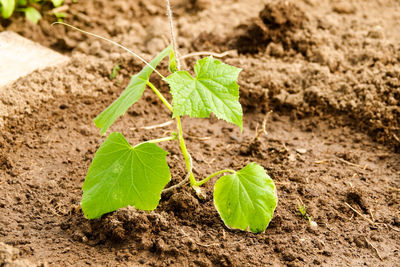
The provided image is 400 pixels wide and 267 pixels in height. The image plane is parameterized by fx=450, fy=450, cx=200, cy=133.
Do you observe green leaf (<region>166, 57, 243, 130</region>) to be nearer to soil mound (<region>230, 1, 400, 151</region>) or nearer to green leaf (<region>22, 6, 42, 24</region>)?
soil mound (<region>230, 1, 400, 151</region>)

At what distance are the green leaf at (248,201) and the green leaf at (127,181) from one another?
0.96 ft

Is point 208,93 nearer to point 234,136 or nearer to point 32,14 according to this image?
point 234,136

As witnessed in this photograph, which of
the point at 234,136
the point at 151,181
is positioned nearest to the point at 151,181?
the point at 151,181

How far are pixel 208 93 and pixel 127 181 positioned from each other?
1.80 ft

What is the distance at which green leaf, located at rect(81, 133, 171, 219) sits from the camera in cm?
205

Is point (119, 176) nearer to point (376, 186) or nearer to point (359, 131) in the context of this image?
point (376, 186)

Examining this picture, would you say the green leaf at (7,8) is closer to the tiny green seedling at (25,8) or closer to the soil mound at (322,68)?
the tiny green seedling at (25,8)

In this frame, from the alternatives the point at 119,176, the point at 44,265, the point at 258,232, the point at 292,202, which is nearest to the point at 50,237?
the point at 44,265

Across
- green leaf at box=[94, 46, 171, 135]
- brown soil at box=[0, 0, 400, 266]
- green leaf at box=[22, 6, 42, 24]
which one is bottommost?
brown soil at box=[0, 0, 400, 266]

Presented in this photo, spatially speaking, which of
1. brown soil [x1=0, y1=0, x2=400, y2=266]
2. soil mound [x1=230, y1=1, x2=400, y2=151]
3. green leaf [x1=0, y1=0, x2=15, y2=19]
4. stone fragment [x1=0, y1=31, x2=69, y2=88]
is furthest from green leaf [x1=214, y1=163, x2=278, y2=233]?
green leaf [x1=0, y1=0, x2=15, y2=19]

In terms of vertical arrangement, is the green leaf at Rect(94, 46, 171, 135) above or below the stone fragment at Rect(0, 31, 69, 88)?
above

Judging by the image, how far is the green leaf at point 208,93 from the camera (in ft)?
6.26

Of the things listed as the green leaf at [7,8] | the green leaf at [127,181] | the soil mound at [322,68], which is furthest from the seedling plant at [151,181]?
the green leaf at [7,8]

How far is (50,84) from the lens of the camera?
3.14 metres
